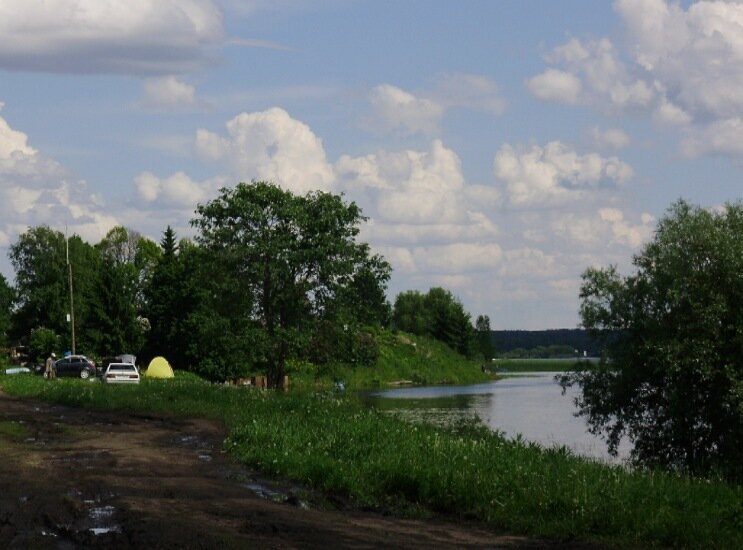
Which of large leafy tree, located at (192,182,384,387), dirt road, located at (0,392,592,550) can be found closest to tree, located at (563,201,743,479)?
dirt road, located at (0,392,592,550)

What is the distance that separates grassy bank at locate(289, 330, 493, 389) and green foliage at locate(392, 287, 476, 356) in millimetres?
8892

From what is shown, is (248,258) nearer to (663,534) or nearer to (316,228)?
(316,228)

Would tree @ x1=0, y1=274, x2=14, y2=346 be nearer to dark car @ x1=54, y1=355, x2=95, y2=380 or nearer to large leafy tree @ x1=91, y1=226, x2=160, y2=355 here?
large leafy tree @ x1=91, y1=226, x2=160, y2=355

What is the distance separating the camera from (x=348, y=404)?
31922 millimetres

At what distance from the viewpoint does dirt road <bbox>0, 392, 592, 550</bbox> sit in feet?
38.3

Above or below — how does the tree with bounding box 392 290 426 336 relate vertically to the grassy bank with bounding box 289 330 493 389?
above

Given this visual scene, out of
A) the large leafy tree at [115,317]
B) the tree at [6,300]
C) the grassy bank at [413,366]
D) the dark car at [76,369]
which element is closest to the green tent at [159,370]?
the dark car at [76,369]

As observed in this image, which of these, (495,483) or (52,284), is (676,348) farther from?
(52,284)

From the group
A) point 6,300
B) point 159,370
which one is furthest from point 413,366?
point 6,300

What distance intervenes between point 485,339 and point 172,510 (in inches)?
6522

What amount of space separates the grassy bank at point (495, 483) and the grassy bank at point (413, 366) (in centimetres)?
7786

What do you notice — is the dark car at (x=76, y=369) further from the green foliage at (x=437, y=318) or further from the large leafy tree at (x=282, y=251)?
the green foliage at (x=437, y=318)

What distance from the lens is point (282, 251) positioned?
5681cm

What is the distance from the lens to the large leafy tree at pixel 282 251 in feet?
187
